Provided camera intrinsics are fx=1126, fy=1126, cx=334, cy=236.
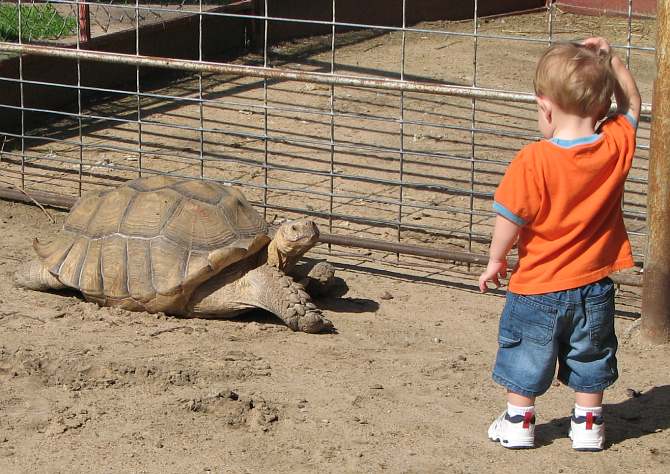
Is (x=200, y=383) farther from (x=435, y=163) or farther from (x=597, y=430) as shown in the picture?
(x=435, y=163)

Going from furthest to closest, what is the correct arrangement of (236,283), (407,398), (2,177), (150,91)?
1. (150,91)
2. (2,177)
3. (236,283)
4. (407,398)

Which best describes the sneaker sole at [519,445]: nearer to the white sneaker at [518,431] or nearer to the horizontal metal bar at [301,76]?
the white sneaker at [518,431]

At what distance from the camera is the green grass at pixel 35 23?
27.7 feet

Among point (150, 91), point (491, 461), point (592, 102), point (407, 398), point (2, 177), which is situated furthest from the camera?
point (150, 91)

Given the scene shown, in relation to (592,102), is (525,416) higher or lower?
lower

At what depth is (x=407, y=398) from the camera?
421cm

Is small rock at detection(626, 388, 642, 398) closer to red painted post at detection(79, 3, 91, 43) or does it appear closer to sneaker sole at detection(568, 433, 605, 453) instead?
sneaker sole at detection(568, 433, 605, 453)

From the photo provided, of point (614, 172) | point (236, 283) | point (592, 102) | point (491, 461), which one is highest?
point (592, 102)

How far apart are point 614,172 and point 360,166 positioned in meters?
3.71

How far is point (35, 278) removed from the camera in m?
5.32

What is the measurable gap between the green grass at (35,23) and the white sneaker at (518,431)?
223 inches

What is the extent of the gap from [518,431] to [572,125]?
3.39ft

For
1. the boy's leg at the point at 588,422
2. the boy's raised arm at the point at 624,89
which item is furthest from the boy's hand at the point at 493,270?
the boy's raised arm at the point at 624,89

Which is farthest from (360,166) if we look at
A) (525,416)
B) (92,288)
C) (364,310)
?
(525,416)
